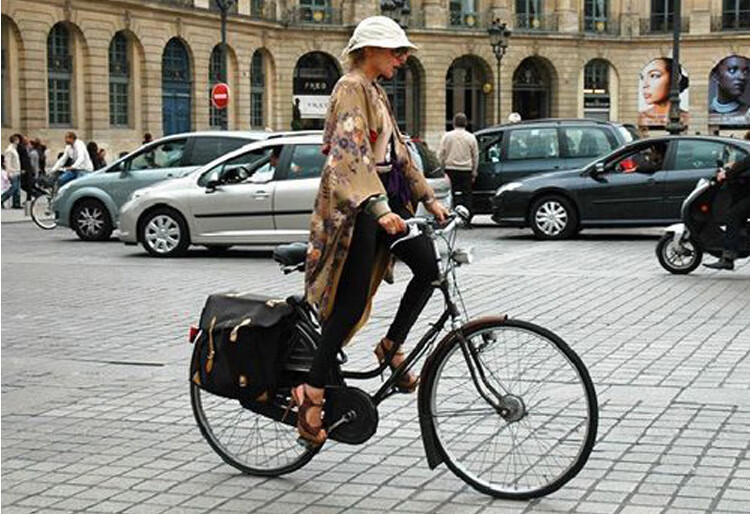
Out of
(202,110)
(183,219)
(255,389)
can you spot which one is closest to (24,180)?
(183,219)

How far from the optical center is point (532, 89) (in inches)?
2840

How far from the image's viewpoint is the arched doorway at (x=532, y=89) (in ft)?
235

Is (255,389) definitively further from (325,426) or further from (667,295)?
(667,295)

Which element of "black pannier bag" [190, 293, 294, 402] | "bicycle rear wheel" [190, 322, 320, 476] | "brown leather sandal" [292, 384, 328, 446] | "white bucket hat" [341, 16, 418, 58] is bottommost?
"bicycle rear wheel" [190, 322, 320, 476]

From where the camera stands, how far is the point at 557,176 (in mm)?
20359

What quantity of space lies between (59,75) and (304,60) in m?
19.9

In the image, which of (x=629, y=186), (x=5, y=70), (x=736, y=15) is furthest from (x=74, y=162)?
(x=736, y=15)

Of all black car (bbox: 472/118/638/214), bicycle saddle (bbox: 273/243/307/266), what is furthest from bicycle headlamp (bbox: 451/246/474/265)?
black car (bbox: 472/118/638/214)

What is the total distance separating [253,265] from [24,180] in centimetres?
1813

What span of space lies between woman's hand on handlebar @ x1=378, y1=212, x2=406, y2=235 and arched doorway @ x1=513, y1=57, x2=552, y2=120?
219 feet

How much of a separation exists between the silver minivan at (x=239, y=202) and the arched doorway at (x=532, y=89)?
2126 inches

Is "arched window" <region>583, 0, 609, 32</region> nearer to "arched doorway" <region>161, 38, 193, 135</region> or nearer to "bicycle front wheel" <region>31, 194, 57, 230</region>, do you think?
"arched doorway" <region>161, 38, 193, 135</region>

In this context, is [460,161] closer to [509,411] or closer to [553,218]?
[553,218]

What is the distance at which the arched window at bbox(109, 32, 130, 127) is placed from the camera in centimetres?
4997
